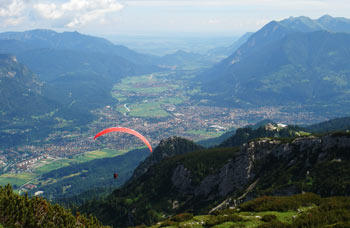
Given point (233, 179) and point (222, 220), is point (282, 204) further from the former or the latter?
point (233, 179)

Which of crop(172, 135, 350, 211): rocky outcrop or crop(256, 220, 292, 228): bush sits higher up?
crop(256, 220, 292, 228): bush

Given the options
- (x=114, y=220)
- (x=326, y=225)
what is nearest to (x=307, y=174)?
(x=326, y=225)

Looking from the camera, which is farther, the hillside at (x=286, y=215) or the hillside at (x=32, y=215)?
the hillside at (x=32, y=215)

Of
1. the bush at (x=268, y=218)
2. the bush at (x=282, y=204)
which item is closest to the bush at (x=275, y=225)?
the bush at (x=268, y=218)

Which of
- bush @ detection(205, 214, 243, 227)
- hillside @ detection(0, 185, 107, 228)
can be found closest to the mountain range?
bush @ detection(205, 214, 243, 227)

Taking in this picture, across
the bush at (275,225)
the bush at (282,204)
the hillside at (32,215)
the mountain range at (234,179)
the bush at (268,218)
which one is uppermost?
the bush at (275,225)

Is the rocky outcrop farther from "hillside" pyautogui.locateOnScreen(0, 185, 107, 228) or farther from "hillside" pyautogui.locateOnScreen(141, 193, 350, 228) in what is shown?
"hillside" pyautogui.locateOnScreen(0, 185, 107, 228)

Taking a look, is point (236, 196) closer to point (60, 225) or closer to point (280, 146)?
point (280, 146)

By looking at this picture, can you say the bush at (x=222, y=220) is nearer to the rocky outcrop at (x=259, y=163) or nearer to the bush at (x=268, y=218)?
the bush at (x=268, y=218)
